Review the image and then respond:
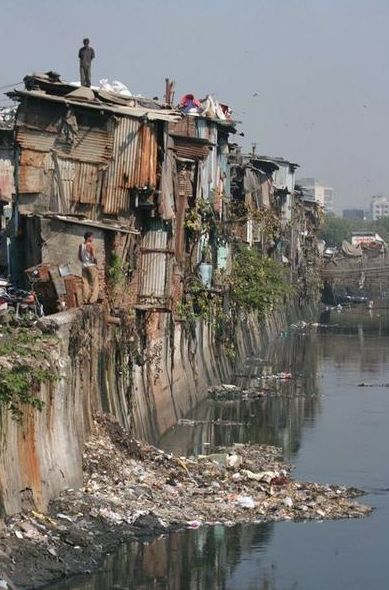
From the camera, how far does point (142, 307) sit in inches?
1244

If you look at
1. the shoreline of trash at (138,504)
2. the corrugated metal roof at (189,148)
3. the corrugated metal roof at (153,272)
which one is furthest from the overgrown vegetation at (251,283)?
the shoreline of trash at (138,504)

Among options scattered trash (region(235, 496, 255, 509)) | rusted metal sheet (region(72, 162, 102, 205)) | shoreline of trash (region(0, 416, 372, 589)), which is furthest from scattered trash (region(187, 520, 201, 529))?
rusted metal sheet (region(72, 162, 102, 205))

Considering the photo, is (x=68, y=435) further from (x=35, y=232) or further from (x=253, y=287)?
(x=253, y=287)

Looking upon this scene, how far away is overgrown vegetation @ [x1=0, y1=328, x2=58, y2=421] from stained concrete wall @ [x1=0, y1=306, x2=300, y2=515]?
0.26m

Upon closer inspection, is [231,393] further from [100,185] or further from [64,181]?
[64,181]

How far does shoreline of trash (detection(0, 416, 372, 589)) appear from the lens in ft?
61.6

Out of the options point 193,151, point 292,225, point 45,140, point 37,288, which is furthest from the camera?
point 292,225

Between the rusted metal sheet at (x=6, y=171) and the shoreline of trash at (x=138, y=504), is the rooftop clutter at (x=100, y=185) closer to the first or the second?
the shoreline of trash at (x=138, y=504)

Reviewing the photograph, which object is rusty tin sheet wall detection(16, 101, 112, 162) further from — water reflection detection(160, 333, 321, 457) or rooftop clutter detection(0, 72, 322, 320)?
water reflection detection(160, 333, 321, 457)

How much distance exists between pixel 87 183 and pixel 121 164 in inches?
35.1

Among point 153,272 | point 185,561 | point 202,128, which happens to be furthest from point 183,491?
point 202,128

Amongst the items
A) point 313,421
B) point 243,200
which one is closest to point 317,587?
point 313,421

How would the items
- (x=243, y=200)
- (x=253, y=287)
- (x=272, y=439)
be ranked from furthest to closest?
(x=243, y=200) < (x=253, y=287) < (x=272, y=439)

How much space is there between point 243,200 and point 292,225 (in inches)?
1022
